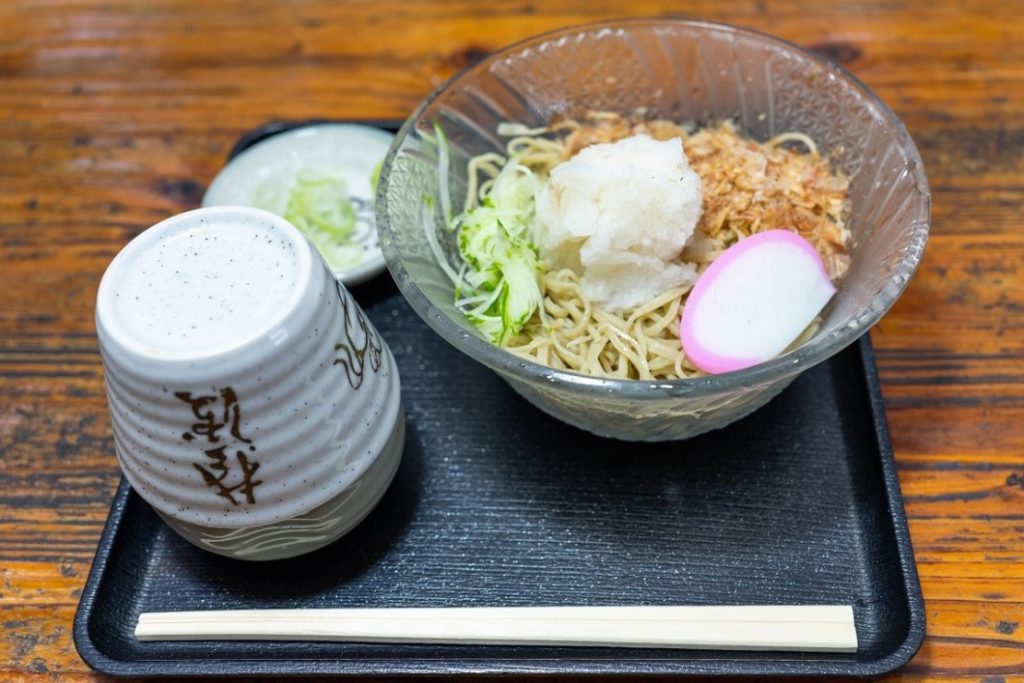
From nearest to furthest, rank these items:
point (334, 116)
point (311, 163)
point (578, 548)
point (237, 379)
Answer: point (237, 379) → point (578, 548) → point (311, 163) → point (334, 116)

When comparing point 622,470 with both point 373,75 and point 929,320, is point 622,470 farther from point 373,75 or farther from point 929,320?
point 373,75

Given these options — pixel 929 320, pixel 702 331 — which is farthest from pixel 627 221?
pixel 929 320

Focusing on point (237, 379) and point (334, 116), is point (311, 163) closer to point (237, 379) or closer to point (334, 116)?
point (334, 116)

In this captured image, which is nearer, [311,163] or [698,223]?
[698,223]

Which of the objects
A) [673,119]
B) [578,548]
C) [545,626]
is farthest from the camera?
[673,119]

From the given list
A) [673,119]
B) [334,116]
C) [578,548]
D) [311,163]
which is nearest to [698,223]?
[673,119]

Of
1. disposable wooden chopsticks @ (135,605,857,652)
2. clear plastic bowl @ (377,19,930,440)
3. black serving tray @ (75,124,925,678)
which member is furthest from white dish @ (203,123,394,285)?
disposable wooden chopsticks @ (135,605,857,652)

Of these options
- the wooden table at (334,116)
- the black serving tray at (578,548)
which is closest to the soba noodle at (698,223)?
the black serving tray at (578,548)
